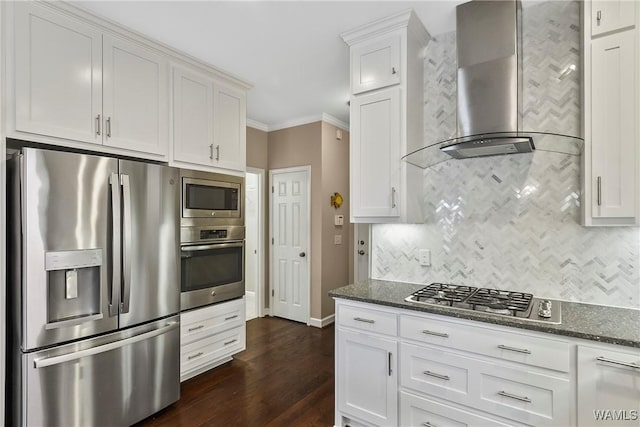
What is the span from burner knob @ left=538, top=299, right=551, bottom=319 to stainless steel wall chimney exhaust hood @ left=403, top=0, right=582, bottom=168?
0.89m

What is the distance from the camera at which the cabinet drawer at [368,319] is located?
2.02 m

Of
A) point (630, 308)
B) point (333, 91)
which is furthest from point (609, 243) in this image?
point (333, 91)

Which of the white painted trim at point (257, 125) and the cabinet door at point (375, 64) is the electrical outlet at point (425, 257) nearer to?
the cabinet door at point (375, 64)

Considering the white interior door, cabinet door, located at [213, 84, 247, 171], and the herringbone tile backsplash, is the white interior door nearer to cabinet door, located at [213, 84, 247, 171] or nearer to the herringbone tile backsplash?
cabinet door, located at [213, 84, 247, 171]

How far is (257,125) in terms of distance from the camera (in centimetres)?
474

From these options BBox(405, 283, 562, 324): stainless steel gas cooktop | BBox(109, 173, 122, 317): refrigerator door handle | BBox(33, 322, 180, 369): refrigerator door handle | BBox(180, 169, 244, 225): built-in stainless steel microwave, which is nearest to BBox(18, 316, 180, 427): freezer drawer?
BBox(33, 322, 180, 369): refrigerator door handle

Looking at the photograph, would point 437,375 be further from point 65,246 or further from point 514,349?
point 65,246

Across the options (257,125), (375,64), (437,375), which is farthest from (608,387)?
(257,125)

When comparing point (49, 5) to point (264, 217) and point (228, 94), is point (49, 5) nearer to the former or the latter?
point (228, 94)

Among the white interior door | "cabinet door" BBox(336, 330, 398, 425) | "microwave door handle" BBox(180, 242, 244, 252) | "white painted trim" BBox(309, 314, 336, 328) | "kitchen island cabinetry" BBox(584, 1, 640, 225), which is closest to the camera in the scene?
"kitchen island cabinetry" BBox(584, 1, 640, 225)

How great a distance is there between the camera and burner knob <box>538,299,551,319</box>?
172 centimetres

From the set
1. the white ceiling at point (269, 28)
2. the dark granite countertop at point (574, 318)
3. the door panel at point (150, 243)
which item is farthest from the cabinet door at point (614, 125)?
the door panel at point (150, 243)

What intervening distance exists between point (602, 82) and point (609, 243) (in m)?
0.89

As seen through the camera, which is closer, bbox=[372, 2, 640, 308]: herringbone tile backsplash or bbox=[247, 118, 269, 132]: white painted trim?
bbox=[372, 2, 640, 308]: herringbone tile backsplash
